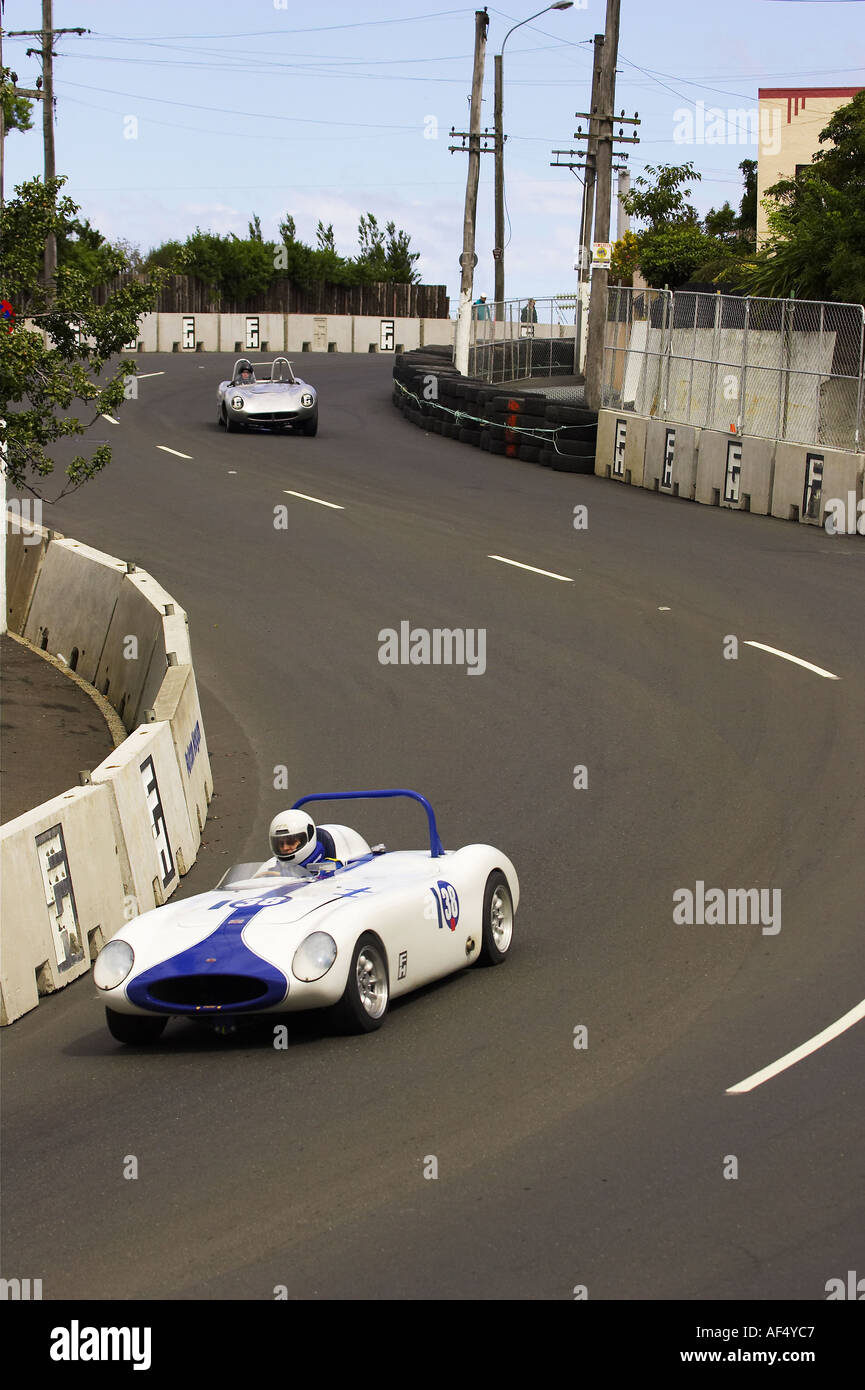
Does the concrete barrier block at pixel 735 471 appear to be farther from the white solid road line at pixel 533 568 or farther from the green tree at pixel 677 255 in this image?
the green tree at pixel 677 255

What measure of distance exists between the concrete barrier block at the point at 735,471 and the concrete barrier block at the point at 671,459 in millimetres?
239

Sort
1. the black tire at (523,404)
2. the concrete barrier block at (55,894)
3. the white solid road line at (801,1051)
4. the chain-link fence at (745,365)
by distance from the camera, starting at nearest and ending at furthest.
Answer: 1. the white solid road line at (801,1051)
2. the concrete barrier block at (55,894)
3. the chain-link fence at (745,365)
4. the black tire at (523,404)

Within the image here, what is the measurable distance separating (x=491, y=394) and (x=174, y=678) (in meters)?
21.4

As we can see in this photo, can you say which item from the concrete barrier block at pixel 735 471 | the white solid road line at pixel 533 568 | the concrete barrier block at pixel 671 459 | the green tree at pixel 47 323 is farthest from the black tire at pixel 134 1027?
the concrete barrier block at pixel 671 459

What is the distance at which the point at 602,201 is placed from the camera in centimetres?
3434

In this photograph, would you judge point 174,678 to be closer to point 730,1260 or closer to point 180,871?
point 180,871

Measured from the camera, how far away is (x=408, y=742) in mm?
15773

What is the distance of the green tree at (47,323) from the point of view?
15281 millimetres

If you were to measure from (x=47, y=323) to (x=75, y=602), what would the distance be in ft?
15.7

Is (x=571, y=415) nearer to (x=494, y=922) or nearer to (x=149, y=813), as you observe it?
(x=149, y=813)

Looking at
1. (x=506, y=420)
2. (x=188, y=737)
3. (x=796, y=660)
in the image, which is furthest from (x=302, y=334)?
(x=188, y=737)

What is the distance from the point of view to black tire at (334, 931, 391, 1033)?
8.94m

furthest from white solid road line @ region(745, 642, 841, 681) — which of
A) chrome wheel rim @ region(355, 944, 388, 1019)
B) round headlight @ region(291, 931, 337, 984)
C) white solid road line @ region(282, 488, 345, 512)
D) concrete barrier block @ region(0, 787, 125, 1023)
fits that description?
white solid road line @ region(282, 488, 345, 512)
